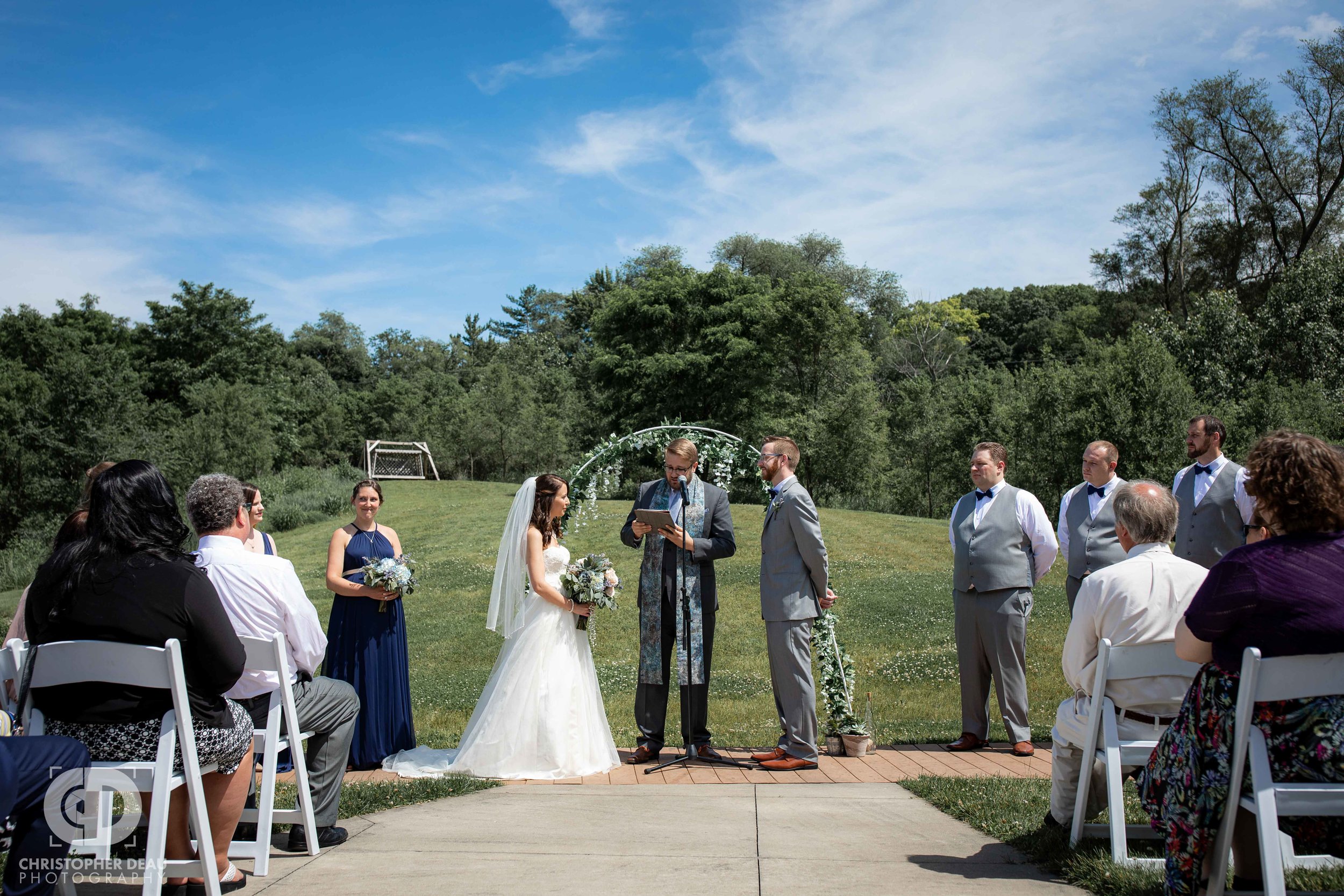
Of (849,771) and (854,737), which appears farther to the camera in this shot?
(854,737)

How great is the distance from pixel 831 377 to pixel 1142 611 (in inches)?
1420

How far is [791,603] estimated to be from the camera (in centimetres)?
669

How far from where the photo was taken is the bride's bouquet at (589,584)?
6852 mm

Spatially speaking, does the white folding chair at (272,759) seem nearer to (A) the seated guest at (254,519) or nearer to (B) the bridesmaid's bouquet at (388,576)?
(A) the seated guest at (254,519)

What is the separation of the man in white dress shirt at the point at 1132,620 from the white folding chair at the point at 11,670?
443cm

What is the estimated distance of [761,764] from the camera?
6.63 m

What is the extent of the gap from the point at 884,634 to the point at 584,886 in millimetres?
9764

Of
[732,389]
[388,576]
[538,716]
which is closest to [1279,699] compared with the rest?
[538,716]

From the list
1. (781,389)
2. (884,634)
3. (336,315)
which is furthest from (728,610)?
(336,315)

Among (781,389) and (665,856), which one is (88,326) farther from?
(665,856)

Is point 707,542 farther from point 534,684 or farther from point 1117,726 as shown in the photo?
point 1117,726

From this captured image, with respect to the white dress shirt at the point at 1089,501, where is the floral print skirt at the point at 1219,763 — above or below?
below

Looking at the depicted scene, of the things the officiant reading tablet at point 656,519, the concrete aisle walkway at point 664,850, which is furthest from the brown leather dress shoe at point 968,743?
the officiant reading tablet at point 656,519

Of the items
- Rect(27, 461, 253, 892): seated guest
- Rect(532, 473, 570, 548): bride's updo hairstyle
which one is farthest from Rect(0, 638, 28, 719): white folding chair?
Rect(532, 473, 570, 548): bride's updo hairstyle
